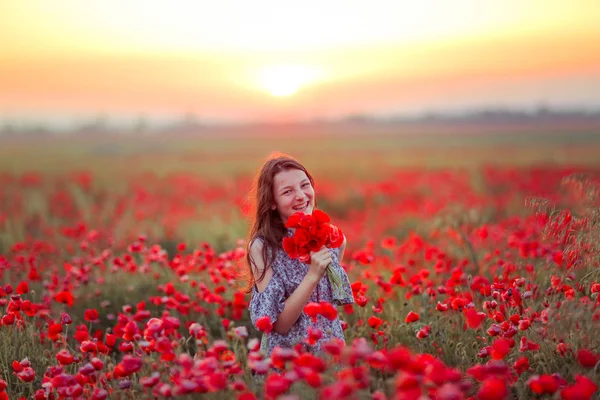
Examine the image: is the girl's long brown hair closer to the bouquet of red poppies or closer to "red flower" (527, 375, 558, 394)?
the bouquet of red poppies

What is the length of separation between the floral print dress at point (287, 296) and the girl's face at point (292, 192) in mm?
196

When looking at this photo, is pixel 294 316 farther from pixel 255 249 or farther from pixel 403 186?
pixel 403 186

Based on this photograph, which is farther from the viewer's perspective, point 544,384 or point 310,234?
point 310,234

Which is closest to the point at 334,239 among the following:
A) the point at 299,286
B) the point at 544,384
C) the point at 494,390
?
the point at 299,286

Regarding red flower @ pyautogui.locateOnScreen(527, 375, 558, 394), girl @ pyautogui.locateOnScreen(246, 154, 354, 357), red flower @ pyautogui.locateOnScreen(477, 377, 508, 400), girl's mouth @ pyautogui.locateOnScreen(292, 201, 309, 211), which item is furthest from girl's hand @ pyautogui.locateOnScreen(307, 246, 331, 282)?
red flower @ pyautogui.locateOnScreen(477, 377, 508, 400)

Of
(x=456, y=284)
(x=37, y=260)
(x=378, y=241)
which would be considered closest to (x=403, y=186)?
(x=378, y=241)

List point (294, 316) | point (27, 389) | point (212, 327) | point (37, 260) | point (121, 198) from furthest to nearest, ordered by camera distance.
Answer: point (121, 198) < point (37, 260) < point (212, 327) < point (27, 389) < point (294, 316)

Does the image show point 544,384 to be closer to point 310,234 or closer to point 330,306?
point 330,306

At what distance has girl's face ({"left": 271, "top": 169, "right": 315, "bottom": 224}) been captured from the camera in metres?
3.35

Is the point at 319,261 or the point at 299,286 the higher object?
the point at 319,261

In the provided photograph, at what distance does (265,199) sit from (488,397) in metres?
1.85

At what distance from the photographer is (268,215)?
3486 mm

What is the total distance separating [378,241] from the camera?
854cm

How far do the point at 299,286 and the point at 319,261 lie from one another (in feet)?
0.62
